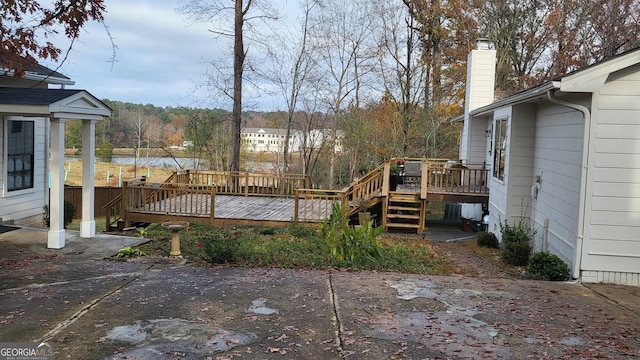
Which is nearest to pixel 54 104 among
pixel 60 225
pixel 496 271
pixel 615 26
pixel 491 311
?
pixel 60 225

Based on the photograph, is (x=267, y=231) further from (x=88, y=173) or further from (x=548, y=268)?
(x=548, y=268)

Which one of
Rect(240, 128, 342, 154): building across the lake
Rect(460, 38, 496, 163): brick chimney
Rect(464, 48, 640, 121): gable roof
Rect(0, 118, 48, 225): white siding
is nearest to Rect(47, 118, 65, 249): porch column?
Rect(0, 118, 48, 225): white siding

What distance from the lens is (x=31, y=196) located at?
435 inches

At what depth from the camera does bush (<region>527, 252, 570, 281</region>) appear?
689 cm

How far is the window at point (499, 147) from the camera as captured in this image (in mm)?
11016

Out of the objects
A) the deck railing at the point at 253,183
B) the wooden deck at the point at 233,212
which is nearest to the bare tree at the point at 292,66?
the deck railing at the point at 253,183

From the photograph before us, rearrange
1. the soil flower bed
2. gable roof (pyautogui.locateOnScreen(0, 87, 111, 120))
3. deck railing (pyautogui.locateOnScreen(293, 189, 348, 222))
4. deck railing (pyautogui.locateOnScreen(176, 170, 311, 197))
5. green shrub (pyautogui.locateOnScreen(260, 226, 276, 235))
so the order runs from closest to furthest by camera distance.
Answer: gable roof (pyautogui.locateOnScreen(0, 87, 111, 120))
the soil flower bed
green shrub (pyautogui.locateOnScreen(260, 226, 276, 235))
deck railing (pyautogui.locateOnScreen(293, 189, 348, 222))
deck railing (pyautogui.locateOnScreen(176, 170, 311, 197))

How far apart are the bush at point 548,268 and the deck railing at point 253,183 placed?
9486 mm

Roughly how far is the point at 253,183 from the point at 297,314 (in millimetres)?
11941

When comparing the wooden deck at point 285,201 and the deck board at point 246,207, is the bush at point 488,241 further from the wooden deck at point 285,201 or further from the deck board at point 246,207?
the deck board at point 246,207

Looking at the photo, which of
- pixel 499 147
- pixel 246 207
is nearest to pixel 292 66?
pixel 246 207

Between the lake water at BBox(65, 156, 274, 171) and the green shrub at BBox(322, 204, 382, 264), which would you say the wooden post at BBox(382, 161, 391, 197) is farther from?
the lake water at BBox(65, 156, 274, 171)

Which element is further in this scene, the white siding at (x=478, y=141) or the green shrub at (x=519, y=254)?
the white siding at (x=478, y=141)

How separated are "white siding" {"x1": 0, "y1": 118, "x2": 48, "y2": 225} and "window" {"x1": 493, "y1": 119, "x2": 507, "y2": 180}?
1060 centimetres
